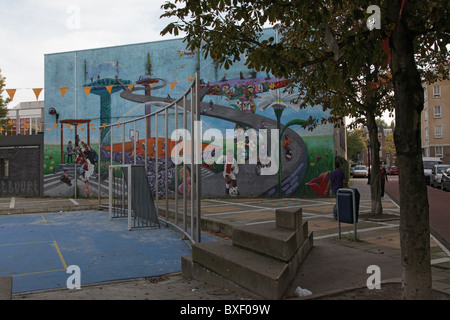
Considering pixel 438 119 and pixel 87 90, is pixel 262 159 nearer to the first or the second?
pixel 87 90

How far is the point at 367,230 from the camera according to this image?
921 cm

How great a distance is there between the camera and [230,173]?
68.9ft

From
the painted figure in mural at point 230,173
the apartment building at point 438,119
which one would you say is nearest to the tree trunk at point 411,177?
the painted figure in mural at point 230,173

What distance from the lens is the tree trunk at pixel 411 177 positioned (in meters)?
3.74

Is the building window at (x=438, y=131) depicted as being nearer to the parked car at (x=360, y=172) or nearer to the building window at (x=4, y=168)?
the parked car at (x=360, y=172)

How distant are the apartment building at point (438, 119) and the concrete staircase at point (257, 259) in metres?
51.2

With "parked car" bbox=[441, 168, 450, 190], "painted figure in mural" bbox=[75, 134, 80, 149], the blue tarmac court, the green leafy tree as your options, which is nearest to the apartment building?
the green leafy tree

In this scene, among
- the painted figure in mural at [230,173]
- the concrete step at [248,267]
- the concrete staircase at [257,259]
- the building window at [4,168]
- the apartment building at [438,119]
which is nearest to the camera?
the concrete step at [248,267]

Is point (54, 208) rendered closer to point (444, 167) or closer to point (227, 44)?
point (227, 44)

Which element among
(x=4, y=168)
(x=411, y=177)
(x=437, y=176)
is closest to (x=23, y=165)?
(x=4, y=168)

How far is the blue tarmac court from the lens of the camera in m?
6.03

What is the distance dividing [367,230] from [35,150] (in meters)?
22.7

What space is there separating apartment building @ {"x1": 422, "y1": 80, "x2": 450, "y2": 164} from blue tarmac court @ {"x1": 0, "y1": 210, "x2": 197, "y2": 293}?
1943 inches

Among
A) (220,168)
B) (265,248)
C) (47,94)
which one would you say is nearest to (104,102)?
(47,94)
